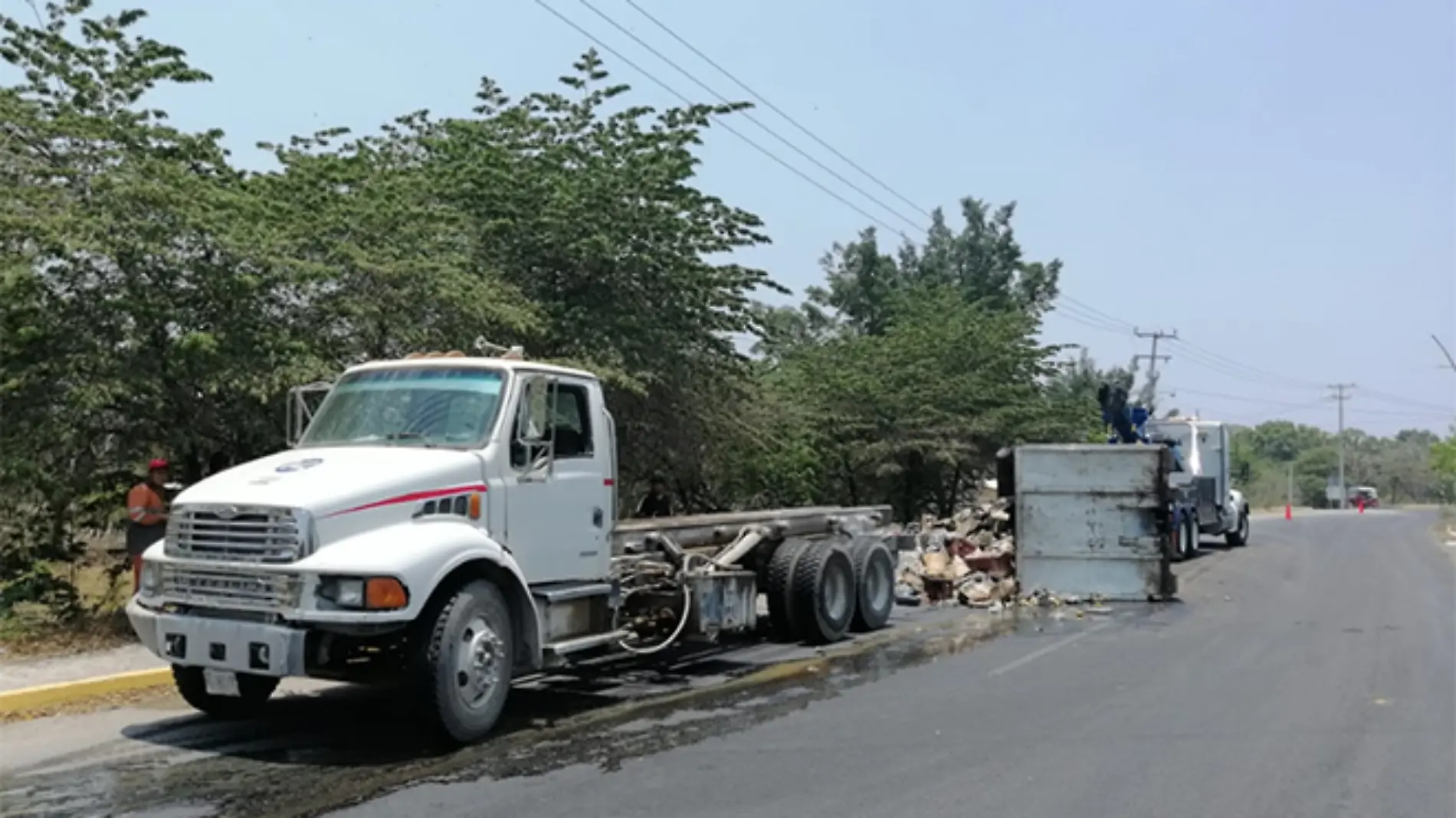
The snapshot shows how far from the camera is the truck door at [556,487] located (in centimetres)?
889

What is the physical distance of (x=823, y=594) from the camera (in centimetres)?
1289

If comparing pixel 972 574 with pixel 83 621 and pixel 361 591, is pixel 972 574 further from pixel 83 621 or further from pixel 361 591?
pixel 361 591

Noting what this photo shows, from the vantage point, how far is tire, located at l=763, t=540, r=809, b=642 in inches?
502

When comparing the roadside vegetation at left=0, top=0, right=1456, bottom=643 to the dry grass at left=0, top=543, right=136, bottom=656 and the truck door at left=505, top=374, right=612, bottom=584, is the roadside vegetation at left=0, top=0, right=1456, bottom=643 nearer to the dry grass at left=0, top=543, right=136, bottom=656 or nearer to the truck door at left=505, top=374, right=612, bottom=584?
the dry grass at left=0, top=543, right=136, bottom=656

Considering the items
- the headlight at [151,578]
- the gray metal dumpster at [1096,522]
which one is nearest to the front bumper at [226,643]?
the headlight at [151,578]

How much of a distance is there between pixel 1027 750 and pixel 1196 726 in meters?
1.52

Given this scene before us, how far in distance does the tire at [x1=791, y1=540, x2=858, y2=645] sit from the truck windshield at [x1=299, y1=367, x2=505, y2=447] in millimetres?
4786

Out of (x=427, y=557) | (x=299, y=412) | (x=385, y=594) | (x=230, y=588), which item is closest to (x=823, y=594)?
(x=299, y=412)

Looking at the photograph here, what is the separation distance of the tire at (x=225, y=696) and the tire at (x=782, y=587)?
5.16m

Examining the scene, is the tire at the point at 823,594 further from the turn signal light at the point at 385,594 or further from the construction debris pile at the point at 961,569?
the turn signal light at the point at 385,594

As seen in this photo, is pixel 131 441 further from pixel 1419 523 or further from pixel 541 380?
pixel 1419 523

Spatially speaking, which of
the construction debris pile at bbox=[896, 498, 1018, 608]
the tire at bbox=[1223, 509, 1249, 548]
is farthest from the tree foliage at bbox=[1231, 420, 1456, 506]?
the construction debris pile at bbox=[896, 498, 1018, 608]

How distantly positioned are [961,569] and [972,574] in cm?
16

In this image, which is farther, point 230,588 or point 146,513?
point 146,513
